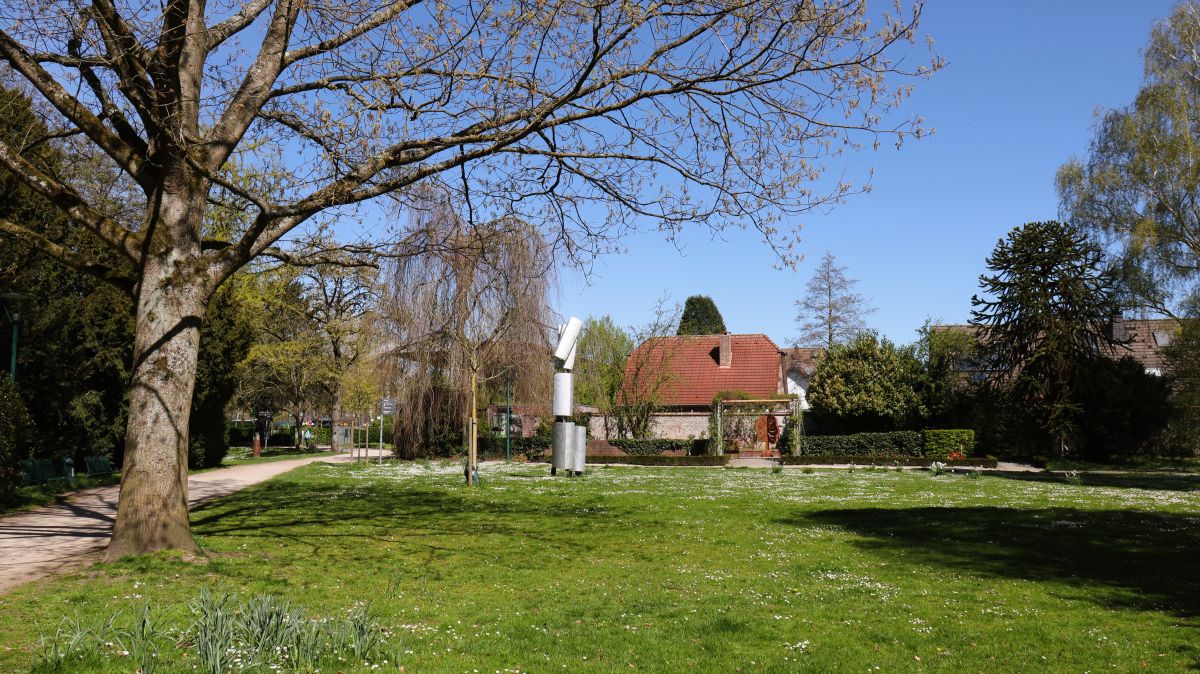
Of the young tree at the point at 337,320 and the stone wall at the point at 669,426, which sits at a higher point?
the young tree at the point at 337,320

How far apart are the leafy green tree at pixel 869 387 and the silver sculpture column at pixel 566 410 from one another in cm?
1996

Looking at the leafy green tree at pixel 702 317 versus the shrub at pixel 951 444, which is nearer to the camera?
the shrub at pixel 951 444

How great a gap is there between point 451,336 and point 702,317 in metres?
49.5

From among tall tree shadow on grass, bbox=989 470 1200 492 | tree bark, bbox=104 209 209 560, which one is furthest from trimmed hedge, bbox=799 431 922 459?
tree bark, bbox=104 209 209 560

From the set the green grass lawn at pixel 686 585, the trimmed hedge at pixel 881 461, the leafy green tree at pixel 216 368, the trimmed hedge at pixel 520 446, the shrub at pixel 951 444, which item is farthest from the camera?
the trimmed hedge at pixel 520 446

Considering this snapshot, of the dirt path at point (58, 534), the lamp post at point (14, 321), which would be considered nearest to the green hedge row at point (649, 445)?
the dirt path at point (58, 534)

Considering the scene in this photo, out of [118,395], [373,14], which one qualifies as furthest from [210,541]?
[118,395]

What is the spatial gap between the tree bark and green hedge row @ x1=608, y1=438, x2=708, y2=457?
29303mm

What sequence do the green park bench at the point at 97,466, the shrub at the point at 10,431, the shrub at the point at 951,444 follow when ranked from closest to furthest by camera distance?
the shrub at the point at 10,431 → the green park bench at the point at 97,466 → the shrub at the point at 951,444

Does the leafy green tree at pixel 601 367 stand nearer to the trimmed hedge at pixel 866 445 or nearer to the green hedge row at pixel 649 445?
the green hedge row at pixel 649 445

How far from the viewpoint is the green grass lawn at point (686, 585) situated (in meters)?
5.90

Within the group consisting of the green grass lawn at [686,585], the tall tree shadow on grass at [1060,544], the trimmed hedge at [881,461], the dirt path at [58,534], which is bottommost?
the trimmed hedge at [881,461]

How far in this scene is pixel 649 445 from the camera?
126ft

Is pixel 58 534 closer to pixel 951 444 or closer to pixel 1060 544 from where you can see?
pixel 1060 544
